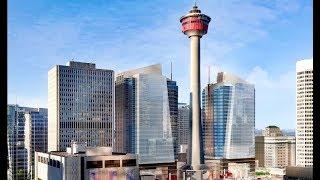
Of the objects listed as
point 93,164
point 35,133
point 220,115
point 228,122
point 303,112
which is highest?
point 303,112

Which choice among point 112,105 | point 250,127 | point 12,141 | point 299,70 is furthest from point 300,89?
point 12,141

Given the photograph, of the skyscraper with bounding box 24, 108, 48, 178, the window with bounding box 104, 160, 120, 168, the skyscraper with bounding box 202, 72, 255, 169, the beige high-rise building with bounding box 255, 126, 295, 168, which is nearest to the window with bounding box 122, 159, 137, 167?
the window with bounding box 104, 160, 120, 168

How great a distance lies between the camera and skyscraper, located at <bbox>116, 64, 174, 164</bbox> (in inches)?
1843

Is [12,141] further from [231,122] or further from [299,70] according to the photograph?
[299,70]

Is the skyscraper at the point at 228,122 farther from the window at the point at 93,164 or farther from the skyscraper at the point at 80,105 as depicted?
the window at the point at 93,164

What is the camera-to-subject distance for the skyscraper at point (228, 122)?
56.0 metres

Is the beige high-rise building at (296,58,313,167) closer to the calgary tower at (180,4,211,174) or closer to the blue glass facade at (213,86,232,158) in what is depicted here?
the calgary tower at (180,4,211,174)

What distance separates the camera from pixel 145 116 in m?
47.8

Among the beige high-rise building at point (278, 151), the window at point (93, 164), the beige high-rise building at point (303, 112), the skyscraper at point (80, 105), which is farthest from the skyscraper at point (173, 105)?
the window at point (93, 164)

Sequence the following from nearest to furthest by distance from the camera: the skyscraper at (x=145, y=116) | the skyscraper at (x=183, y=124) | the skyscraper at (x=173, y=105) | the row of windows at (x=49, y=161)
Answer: the row of windows at (x=49, y=161) → the skyscraper at (x=145, y=116) → the skyscraper at (x=173, y=105) → the skyscraper at (x=183, y=124)

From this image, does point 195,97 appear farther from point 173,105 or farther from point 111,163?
point 111,163

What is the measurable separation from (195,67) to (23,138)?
2383 cm

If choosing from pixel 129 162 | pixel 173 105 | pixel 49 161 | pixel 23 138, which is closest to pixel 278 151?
pixel 173 105

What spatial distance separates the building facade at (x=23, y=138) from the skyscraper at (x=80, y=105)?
11.0 ft
